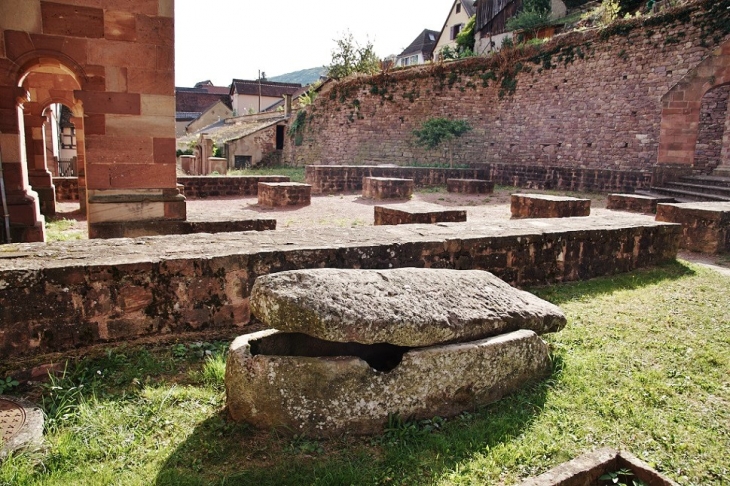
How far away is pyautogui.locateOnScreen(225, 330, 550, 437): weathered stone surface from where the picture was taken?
251 cm

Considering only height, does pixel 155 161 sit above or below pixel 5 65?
below

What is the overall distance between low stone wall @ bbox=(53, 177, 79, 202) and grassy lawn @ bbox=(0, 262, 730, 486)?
1186cm

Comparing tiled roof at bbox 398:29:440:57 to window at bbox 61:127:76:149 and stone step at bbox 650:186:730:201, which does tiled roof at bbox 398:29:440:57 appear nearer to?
window at bbox 61:127:76:149

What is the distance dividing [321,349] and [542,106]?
2200 centimetres

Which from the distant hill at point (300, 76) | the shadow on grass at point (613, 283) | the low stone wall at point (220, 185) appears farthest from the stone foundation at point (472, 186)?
the distant hill at point (300, 76)

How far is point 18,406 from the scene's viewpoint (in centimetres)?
269

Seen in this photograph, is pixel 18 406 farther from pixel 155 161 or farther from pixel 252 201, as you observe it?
pixel 252 201

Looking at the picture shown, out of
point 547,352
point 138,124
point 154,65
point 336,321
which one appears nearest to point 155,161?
point 138,124

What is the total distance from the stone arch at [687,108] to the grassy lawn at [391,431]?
45.9 ft

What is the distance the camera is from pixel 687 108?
1503 cm

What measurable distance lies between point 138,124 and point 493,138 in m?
20.7

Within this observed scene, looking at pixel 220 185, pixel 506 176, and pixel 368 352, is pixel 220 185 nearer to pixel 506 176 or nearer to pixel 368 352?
pixel 506 176

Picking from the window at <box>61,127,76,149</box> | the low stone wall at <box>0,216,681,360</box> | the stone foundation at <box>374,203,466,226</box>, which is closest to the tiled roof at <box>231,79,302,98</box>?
the window at <box>61,127,76,149</box>

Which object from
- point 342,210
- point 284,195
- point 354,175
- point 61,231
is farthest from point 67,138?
point 61,231
